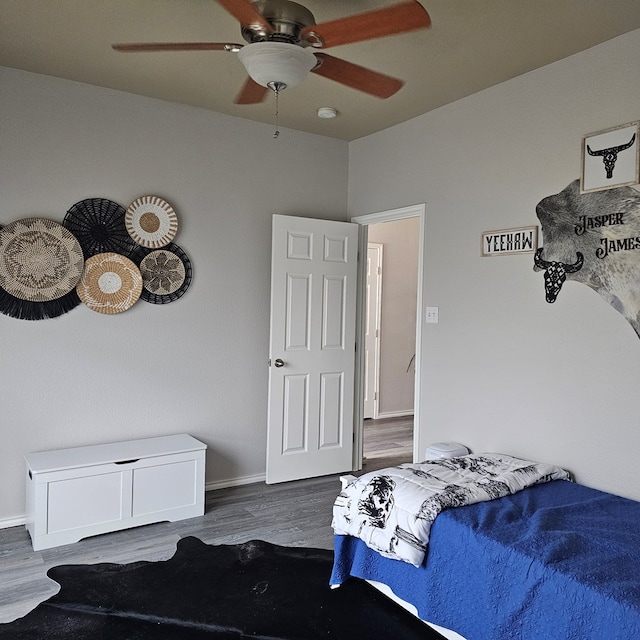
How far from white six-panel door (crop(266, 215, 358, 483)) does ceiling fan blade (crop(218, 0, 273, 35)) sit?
2078 mm

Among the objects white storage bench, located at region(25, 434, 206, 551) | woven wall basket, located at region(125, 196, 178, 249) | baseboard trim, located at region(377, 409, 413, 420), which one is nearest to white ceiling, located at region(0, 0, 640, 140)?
woven wall basket, located at region(125, 196, 178, 249)

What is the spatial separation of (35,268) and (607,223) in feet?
10.4

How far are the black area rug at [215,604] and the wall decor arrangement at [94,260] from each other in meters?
1.54

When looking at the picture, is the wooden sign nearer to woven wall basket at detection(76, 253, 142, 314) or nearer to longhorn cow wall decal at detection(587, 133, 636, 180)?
longhorn cow wall decal at detection(587, 133, 636, 180)

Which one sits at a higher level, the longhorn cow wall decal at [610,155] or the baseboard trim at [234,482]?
the longhorn cow wall decal at [610,155]

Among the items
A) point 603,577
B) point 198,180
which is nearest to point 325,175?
point 198,180

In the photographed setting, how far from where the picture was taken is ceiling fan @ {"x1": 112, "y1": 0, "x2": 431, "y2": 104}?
1837 mm

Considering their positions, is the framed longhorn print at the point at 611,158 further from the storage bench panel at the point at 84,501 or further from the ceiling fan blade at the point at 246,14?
the storage bench panel at the point at 84,501

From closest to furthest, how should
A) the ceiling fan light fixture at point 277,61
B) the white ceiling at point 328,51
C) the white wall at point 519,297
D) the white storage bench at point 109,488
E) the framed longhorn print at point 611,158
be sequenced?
the ceiling fan light fixture at point 277,61 → the white ceiling at point 328,51 → the framed longhorn print at point 611,158 → the white wall at point 519,297 → the white storage bench at point 109,488

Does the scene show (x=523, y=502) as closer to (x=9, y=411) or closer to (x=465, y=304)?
(x=465, y=304)

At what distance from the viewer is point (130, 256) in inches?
142

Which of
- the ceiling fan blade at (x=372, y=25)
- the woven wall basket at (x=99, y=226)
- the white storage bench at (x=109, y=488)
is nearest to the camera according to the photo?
the ceiling fan blade at (x=372, y=25)

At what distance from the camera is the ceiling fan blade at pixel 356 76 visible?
7.39 ft

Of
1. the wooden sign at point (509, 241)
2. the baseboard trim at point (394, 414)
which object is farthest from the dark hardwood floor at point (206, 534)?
the baseboard trim at point (394, 414)
